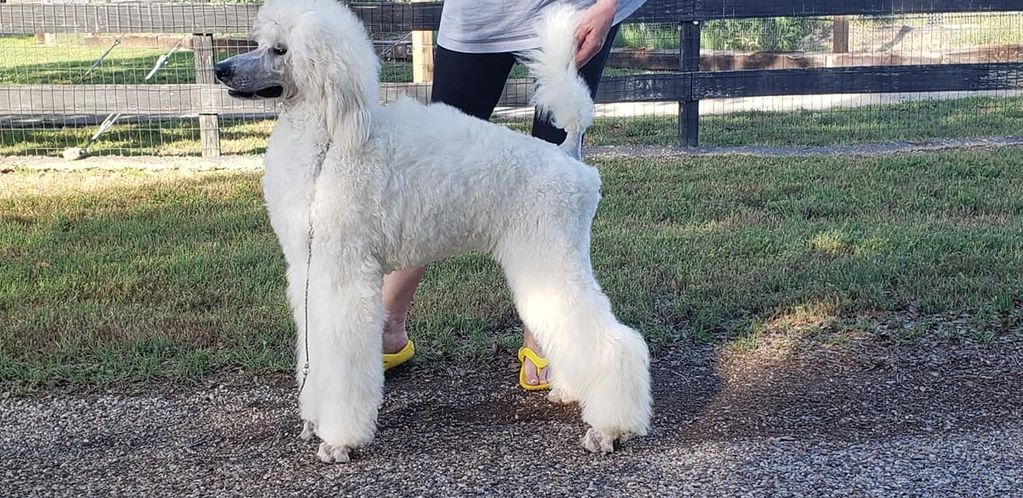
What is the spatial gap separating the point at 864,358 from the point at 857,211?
2.42 metres

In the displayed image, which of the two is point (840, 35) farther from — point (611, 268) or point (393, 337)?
point (393, 337)

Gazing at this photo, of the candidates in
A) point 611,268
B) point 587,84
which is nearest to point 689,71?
point 611,268

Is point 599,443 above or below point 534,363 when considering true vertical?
below

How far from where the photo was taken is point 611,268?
542cm

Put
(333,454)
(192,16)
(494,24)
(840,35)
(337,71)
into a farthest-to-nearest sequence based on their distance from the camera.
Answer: (840,35) → (192,16) → (494,24) → (333,454) → (337,71)

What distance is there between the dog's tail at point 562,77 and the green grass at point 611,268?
122cm

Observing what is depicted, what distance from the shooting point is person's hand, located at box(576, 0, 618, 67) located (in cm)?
362

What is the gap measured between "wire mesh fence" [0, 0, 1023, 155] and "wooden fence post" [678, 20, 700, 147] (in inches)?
3.7

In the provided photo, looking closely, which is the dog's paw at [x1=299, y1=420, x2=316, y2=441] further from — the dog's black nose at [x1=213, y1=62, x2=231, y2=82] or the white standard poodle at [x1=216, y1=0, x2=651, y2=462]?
the dog's black nose at [x1=213, y1=62, x2=231, y2=82]

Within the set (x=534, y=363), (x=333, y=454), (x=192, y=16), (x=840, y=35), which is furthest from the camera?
(x=840, y=35)

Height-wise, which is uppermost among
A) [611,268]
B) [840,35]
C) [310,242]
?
[840,35]

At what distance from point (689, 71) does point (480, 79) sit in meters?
5.57

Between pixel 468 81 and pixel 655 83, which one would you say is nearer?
pixel 468 81

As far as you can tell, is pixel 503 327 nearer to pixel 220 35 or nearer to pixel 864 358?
pixel 864 358
